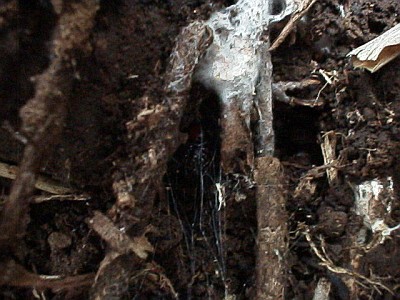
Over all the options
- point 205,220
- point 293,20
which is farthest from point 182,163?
point 293,20

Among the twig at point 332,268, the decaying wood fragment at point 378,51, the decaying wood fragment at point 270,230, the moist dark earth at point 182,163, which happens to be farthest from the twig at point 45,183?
the decaying wood fragment at point 378,51

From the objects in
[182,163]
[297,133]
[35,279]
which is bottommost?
[35,279]

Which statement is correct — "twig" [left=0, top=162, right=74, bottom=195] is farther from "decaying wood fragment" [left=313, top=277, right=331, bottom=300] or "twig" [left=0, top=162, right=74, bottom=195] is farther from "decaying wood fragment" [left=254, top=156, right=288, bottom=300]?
"decaying wood fragment" [left=313, top=277, right=331, bottom=300]

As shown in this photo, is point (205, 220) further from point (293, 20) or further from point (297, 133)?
point (293, 20)

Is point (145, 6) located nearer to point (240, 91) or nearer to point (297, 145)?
point (240, 91)

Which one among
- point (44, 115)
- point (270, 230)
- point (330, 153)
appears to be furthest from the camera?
point (330, 153)
